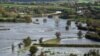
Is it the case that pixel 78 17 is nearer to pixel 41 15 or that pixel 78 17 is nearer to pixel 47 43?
pixel 41 15

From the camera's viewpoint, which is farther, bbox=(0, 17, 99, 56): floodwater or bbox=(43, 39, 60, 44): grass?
bbox=(0, 17, 99, 56): floodwater

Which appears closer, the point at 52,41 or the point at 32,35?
the point at 52,41

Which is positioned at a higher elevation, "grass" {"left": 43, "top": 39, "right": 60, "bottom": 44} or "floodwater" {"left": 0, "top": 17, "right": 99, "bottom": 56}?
"grass" {"left": 43, "top": 39, "right": 60, "bottom": 44}

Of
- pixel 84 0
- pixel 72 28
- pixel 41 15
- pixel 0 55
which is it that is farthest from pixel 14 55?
pixel 84 0

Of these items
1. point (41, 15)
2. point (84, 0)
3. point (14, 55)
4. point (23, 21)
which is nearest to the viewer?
point (14, 55)

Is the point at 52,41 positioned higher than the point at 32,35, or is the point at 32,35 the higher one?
the point at 52,41

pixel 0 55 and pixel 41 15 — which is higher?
pixel 0 55

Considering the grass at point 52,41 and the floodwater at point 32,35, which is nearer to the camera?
the grass at point 52,41

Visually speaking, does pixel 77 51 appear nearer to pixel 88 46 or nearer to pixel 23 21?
pixel 88 46

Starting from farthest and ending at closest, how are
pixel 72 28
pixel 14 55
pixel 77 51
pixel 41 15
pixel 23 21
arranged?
pixel 41 15 → pixel 23 21 → pixel 72 28 → pixel 77 51 → pixel 14 55

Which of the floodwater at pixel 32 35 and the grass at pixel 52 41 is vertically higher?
the grass at pixel 52 41

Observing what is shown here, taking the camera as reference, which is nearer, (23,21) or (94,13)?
(23,21)
